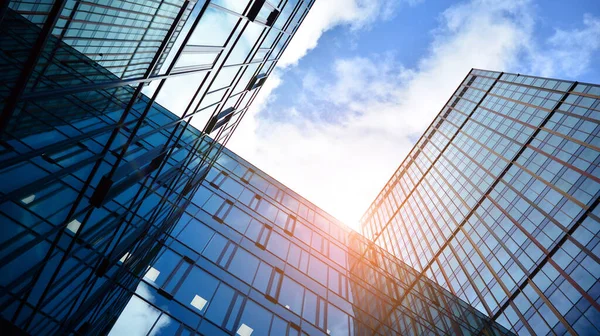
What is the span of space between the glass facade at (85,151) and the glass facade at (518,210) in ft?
78.9

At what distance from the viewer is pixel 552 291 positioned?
2586 centimetres

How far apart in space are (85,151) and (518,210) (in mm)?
37384

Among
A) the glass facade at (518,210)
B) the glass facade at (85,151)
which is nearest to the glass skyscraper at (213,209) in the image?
the glass facade at (85,151)

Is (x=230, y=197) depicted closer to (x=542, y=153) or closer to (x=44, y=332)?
(x=44, y=332)

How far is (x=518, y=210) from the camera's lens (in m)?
32.9

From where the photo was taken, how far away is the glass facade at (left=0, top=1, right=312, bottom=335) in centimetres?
684

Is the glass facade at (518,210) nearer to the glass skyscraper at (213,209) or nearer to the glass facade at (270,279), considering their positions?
the glass skyscraper at (213,209)

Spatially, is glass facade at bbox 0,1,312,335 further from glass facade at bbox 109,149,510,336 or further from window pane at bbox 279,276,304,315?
window pane at bbox 279,276,304,315

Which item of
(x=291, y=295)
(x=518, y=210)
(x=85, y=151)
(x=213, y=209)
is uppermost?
(x=518, y=210)

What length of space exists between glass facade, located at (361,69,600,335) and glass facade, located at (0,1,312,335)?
78.9ft

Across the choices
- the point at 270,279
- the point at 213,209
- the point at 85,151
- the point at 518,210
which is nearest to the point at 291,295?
the point at 270,279

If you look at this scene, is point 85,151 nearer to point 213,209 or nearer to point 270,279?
point 213,209

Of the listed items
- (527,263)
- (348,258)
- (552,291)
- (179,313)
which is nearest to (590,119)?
(527,263)

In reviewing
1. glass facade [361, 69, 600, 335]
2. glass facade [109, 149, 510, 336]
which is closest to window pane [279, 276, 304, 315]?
glass facade [109, 149, 510, 336]
